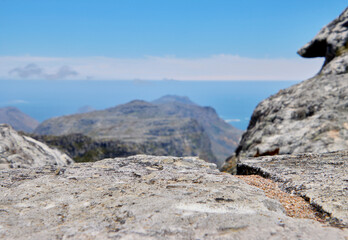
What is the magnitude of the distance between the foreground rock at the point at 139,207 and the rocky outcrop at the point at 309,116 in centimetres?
1658

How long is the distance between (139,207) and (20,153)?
19.4 metres

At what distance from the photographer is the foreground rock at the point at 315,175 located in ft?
34.5

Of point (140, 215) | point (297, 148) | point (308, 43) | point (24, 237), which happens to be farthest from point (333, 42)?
point (24, 237)

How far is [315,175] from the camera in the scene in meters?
14.0

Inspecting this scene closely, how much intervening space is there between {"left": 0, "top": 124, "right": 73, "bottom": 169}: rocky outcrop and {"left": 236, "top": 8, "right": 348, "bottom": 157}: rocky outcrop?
75.8 ft

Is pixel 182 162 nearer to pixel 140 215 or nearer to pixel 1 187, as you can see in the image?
pixel 140 215

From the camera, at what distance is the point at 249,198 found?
35.4 ft

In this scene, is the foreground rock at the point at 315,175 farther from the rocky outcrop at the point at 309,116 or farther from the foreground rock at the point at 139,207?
the rocky outcrop at the point at 309,116

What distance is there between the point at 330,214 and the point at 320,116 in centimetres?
2233

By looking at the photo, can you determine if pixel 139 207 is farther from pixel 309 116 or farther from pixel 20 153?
pixel 309 116

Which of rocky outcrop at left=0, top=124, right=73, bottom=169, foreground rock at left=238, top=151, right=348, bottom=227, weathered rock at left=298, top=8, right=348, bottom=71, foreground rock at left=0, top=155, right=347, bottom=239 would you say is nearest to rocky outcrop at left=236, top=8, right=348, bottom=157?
weathered rock at left=298, top=8, right=348, bottom=71

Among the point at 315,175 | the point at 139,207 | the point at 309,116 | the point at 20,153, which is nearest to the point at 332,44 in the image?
the point at 309,116

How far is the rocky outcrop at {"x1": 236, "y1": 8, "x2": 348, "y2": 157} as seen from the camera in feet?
86.5

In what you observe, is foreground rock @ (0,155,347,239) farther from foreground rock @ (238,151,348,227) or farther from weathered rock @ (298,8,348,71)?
weathered rock @ (298,8,348,71)
